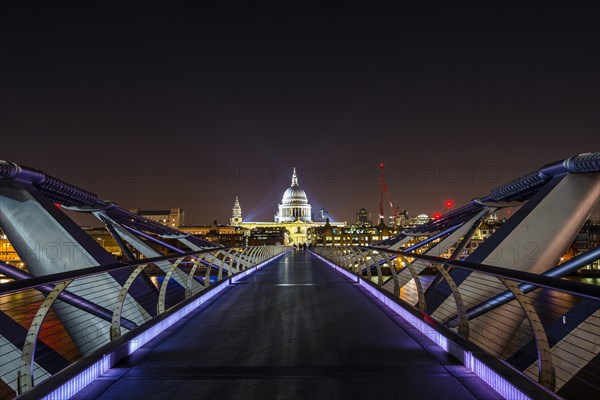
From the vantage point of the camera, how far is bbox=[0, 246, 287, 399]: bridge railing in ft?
11.8

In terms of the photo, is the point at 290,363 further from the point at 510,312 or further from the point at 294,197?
the point at 294,197

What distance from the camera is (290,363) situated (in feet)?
15.4

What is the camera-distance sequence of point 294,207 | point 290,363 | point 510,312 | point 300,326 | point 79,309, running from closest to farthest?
point 290,363
point 300,326
point 79,309
point 510,312
point 294,207

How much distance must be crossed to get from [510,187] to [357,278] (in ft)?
29.6

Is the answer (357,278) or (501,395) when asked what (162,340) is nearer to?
(501,395)

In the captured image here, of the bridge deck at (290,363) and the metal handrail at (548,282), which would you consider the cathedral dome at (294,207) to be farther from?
the metal handrail at (548,282)

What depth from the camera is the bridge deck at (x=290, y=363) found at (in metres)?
3.86

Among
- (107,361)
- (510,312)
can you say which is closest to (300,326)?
(107,361)

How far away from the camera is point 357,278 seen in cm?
1410

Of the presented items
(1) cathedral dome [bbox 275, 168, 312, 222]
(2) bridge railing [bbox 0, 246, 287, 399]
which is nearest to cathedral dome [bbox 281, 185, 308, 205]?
(1) cathedral dome [bbox 275, 168, 312, 222]

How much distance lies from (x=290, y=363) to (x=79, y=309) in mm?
7478

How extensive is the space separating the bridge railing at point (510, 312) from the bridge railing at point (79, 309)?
383 centimetres

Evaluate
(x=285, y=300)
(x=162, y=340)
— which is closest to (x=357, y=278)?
(x=285, y=300)

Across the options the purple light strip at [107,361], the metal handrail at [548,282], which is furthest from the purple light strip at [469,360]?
the purple light strip at [107,361]
